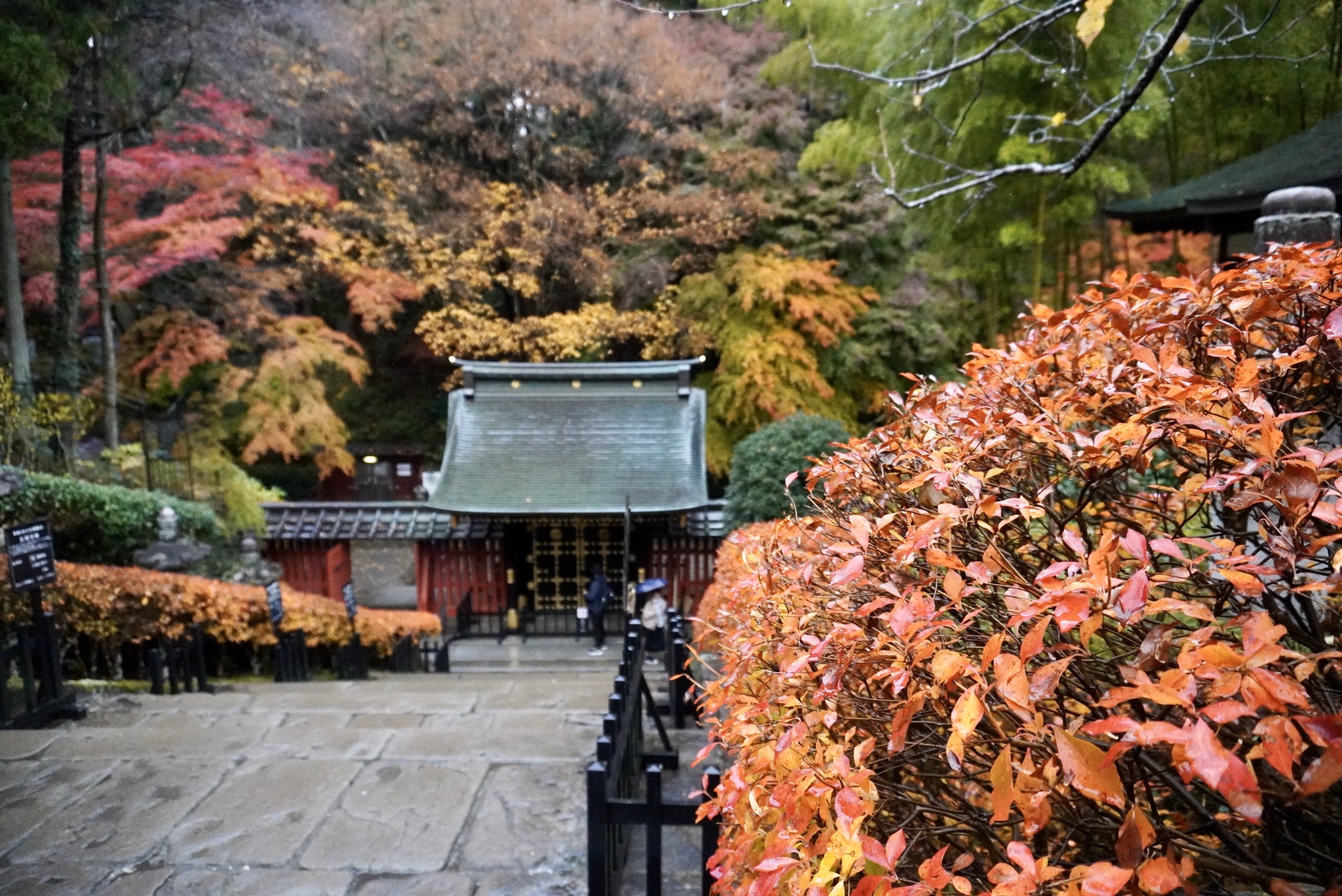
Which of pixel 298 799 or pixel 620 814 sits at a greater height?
pixel 620 814

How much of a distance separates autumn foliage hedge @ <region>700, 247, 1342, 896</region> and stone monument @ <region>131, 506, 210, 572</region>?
28.5 ft

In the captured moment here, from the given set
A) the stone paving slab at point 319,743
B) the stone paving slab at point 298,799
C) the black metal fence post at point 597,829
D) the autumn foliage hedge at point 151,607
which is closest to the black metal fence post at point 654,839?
the black metal fence post at point 597,829

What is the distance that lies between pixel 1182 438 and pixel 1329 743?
29.9 inches

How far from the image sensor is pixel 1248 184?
20.6ft

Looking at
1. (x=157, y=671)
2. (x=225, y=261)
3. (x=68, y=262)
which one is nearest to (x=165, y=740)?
(x=157, y=671)

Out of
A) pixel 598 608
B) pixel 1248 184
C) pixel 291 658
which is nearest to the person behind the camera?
pixel 1248 184

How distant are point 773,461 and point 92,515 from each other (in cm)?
804

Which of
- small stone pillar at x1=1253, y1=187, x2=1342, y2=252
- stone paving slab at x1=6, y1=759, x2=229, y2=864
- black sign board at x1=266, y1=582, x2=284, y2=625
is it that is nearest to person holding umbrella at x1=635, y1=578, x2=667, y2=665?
black sign board at x1=266, y1=582, x2=284, y2=625

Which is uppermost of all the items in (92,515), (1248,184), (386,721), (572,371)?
(1248,184)

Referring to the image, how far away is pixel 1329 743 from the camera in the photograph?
3.07 ft

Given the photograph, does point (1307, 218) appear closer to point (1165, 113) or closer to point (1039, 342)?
point (1039, 342)

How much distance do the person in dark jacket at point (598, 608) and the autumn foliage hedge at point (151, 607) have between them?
3608 millimetres

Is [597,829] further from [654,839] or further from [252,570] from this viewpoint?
[252,570]

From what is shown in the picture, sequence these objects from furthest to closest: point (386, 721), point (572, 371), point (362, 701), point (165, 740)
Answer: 1. point (572, 371)
2. point (362, 701)
3. point (386, 721)
4. point (165, 740)
